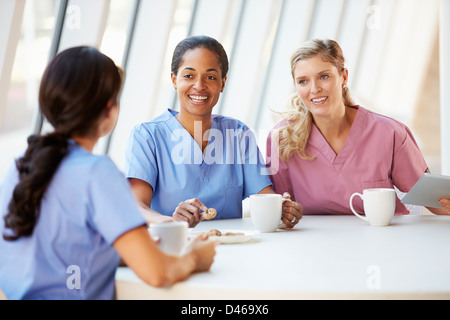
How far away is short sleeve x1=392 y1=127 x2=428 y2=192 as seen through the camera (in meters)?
1.97

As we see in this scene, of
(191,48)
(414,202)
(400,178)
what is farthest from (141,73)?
(414,202)

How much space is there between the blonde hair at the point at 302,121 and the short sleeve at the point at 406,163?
30 centimetres

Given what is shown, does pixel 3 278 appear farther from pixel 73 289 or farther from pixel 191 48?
pixel 191 48

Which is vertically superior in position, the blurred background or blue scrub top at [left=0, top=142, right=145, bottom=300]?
the blurred background

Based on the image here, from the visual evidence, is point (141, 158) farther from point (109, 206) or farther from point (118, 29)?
point (118, 29)

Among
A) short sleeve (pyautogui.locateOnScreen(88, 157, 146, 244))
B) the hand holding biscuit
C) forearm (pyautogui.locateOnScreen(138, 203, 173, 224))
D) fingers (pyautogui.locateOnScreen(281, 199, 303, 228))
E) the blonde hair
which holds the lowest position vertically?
forearm (pyautogui.locateOnScreen(138, 203, 173, 224))

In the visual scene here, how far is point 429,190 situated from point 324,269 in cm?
71

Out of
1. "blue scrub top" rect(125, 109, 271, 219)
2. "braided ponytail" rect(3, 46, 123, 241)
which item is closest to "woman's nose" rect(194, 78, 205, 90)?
"blue scrub top" rect(125, 109, 271, 219)

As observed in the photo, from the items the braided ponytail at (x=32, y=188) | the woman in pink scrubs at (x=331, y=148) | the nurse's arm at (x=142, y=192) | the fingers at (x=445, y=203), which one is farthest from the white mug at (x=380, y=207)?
the braided ponytail at (x=32, y=188)

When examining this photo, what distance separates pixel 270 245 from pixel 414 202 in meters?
0.58

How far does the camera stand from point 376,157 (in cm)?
197

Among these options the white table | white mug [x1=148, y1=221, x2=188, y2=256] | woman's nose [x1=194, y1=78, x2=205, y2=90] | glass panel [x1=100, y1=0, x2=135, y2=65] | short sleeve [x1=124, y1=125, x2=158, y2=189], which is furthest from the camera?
glass panel [x1=100, y1=0, x2=135, y2=65]

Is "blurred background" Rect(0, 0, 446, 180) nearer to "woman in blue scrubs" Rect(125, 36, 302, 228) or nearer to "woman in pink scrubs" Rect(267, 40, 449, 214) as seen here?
"woman in pink scrubs" Rect(267, 40, 449, 214)
